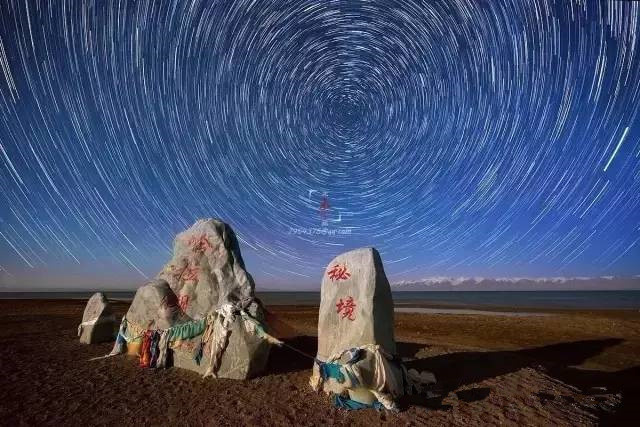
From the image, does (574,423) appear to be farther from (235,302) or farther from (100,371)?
(100,371)

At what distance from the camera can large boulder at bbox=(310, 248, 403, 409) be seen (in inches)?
346

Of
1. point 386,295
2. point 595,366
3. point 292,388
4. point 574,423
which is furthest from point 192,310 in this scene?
point 595,366

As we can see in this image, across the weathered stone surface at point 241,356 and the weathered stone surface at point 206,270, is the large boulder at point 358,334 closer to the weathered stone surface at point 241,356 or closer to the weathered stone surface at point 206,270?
the weathered stone surface at point 241,356

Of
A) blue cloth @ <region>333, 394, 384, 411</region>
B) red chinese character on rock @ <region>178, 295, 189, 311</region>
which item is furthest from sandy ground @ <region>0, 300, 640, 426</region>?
red chinese character on rock @ <region>178, 295, 189, 311</region>

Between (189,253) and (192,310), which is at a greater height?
(189,253)

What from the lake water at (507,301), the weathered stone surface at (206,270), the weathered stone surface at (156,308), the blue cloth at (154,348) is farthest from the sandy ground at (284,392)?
the lake water at (507,301)

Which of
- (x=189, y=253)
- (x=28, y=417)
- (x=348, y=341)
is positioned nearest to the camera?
(x=28, y=417)

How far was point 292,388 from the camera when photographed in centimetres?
Answer: 967

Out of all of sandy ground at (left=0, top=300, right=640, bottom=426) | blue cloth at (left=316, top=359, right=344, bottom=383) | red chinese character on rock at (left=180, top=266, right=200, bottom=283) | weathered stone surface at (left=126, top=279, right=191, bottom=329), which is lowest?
sandy ground at (left=0, top=300, right=640, bottom=426)

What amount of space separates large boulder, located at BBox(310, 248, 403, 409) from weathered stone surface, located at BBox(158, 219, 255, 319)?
315 cm

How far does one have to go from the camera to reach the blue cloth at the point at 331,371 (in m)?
9.00

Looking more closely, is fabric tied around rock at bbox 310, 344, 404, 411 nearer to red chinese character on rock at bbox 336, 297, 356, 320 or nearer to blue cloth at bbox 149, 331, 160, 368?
red chinese character on rock at bbox 336, 297, 356, 320

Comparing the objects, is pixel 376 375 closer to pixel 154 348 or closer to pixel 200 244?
pixel 154 348

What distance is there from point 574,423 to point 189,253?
11843 mm
